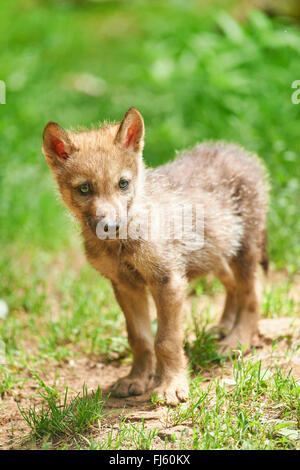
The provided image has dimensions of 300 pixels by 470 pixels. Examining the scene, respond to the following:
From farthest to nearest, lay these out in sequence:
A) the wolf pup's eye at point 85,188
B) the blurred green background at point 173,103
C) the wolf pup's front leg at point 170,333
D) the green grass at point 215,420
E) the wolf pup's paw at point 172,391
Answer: the blurred green background at point 173,103
the wolf pup's front leg at point 170,333
the wolf pup's paw at point 172,391
the wolf pup's eye at point 85,188
the green grass at point 215,420

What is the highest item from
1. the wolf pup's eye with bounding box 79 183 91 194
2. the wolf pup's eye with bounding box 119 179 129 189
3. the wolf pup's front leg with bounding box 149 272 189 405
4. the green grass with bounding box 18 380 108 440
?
the wolf pup's eye with bounding box 119 179 129 189

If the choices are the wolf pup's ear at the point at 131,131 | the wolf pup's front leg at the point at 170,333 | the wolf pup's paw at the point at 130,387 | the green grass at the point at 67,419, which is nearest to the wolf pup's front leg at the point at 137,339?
the wolf pup's paw at the point at 130,387

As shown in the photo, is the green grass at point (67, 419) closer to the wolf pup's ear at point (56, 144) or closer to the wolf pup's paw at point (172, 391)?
the wolf pup's paw at point (172, 391)

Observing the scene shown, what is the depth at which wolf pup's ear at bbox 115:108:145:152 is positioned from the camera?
390 centimetres

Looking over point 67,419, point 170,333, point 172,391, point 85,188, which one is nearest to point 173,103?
point 85,188

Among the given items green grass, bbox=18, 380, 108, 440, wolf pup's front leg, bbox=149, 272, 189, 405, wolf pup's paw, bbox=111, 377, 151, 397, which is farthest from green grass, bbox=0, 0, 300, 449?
wolf pup's paw, bbox=111, 377, 151, 397

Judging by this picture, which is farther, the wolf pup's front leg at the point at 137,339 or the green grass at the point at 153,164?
the wolf pup's front leg at the point at 137,339

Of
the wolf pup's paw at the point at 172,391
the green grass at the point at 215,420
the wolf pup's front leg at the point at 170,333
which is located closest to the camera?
the green grass at the point at 215,420

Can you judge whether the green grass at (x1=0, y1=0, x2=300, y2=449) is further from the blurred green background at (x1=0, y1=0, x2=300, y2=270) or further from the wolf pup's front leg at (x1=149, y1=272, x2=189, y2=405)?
the wolf pup's front leg at (x1=149, y1=272, x2=189, y2=405)

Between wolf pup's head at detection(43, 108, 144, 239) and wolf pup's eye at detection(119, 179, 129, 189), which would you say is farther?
wolf pup's eye at detection(119, 179, 129, 189)

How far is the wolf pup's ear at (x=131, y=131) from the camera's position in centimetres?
390

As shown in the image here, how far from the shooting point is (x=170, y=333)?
410cm

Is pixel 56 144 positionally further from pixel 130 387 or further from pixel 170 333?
pixel 130 387

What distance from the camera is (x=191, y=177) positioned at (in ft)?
15.3
